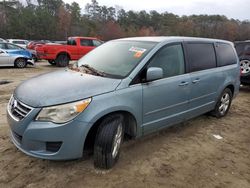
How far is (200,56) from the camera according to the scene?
490cm

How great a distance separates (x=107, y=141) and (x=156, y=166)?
2.70ft

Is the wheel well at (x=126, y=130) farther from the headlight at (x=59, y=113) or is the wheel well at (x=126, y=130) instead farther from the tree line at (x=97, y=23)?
the tree line at (x=97, y=23)

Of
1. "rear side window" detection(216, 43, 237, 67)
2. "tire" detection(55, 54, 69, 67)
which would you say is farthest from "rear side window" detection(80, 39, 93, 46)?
"rear side window" detection(216, 43, 237, 67)

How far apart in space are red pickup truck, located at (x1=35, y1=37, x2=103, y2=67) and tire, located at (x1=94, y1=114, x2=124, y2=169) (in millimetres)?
12097

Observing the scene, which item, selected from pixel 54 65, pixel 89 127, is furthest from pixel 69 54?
pixel 89 127

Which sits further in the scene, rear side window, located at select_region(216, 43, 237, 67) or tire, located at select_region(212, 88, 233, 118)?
tire, located at select_region(212, 88, 233, 118)

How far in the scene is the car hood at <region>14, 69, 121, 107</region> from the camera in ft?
10.2

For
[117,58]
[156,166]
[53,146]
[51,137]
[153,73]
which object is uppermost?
[117,58]

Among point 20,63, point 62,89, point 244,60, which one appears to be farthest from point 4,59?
point 62,89

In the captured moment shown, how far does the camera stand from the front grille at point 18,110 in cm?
317

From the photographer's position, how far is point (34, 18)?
52281 mm

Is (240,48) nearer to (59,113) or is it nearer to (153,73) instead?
(153,73)

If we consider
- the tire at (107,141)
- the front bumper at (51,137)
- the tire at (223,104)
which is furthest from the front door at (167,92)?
the tire at (223,104)

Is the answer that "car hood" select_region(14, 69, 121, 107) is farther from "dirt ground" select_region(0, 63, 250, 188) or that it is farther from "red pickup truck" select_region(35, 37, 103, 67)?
"red pickup truck" select_region(35, 37, 103, 67)
